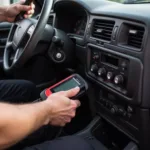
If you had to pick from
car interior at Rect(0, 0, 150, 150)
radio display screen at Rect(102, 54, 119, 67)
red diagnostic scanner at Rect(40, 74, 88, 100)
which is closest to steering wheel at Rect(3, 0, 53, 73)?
car interior at Rect(0, 0, 150, 150)

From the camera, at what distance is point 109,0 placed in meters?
1.72

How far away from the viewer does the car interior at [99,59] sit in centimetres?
122

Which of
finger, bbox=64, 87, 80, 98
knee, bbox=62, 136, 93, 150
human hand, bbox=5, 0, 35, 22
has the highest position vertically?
human hand, bbox=5, 0, 35, 22

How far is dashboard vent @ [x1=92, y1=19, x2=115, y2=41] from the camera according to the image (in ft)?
4.55

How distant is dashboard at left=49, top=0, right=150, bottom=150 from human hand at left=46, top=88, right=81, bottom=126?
0.22 metres

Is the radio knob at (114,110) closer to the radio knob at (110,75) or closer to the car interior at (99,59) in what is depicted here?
the car interior at (99,59)

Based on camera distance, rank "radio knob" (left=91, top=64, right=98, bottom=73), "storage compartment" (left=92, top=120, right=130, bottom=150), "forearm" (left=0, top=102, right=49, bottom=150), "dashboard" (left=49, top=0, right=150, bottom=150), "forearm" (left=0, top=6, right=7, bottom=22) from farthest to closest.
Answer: "forearm" (left=0, top=6, right=7, bottom=22)
"storage compartment" (left=92, top=120, right=130, bottom=150)
"radio knob" (left=91, top=64, right=98, bottom=73)
"dashboard" (left=49, top=0, right=150, bottom=150)
"forearm" (left=0, top=102, right=49, bottom=150)

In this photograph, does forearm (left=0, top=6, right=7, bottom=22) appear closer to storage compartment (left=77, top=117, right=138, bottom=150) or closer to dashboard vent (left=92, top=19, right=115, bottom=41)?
dashboard vent (left=92, top=19, right=115, bottom=41)

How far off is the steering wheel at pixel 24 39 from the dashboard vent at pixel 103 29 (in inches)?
9.7

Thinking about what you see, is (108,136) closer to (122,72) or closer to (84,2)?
(122,72)

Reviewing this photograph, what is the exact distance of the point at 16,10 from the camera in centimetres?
167

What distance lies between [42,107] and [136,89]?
1.26 ft

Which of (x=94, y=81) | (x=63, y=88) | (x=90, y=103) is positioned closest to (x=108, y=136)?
(x=90, y=103)

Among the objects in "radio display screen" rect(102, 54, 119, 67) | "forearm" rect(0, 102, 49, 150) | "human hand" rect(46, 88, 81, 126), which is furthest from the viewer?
"radio display screen" rect(102, 54, 119, 67)
